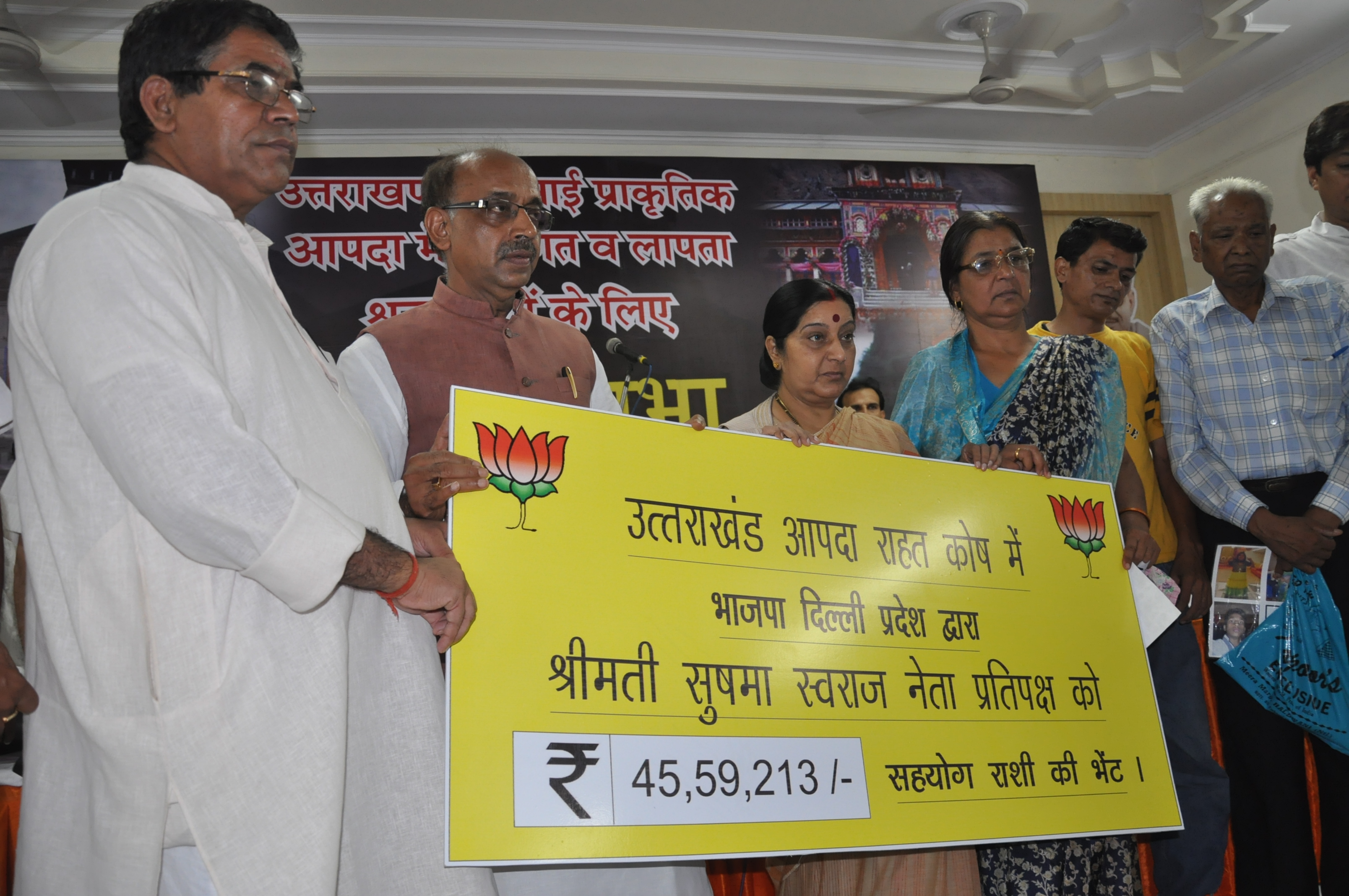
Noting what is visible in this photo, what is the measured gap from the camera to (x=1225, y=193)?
3305 millimetres

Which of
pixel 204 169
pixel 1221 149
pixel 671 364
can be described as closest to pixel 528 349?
pixel 204 169

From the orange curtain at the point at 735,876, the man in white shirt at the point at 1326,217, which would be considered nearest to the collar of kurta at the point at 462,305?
the orange curtain at the point at 735,876

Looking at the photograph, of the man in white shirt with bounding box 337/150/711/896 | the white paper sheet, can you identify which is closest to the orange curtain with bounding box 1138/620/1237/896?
the white paper sheet

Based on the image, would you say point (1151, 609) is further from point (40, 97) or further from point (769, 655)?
point (40, 97)

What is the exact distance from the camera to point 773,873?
8.23 ft

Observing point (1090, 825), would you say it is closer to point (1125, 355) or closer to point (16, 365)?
point (1125, 355)

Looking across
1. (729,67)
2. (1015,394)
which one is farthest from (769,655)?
(729,67)

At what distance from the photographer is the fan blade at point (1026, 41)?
5.39 metres

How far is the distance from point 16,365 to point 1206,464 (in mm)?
3052

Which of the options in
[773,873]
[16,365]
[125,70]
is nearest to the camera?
[16,365]

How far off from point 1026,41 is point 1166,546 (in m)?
3.58

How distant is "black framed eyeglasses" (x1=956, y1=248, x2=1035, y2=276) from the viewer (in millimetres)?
2682

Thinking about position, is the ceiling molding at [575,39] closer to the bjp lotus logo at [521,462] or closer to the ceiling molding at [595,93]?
the ceiling molding at [595,93]

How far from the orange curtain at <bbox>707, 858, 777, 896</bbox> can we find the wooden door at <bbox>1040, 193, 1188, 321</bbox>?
4.96 m
